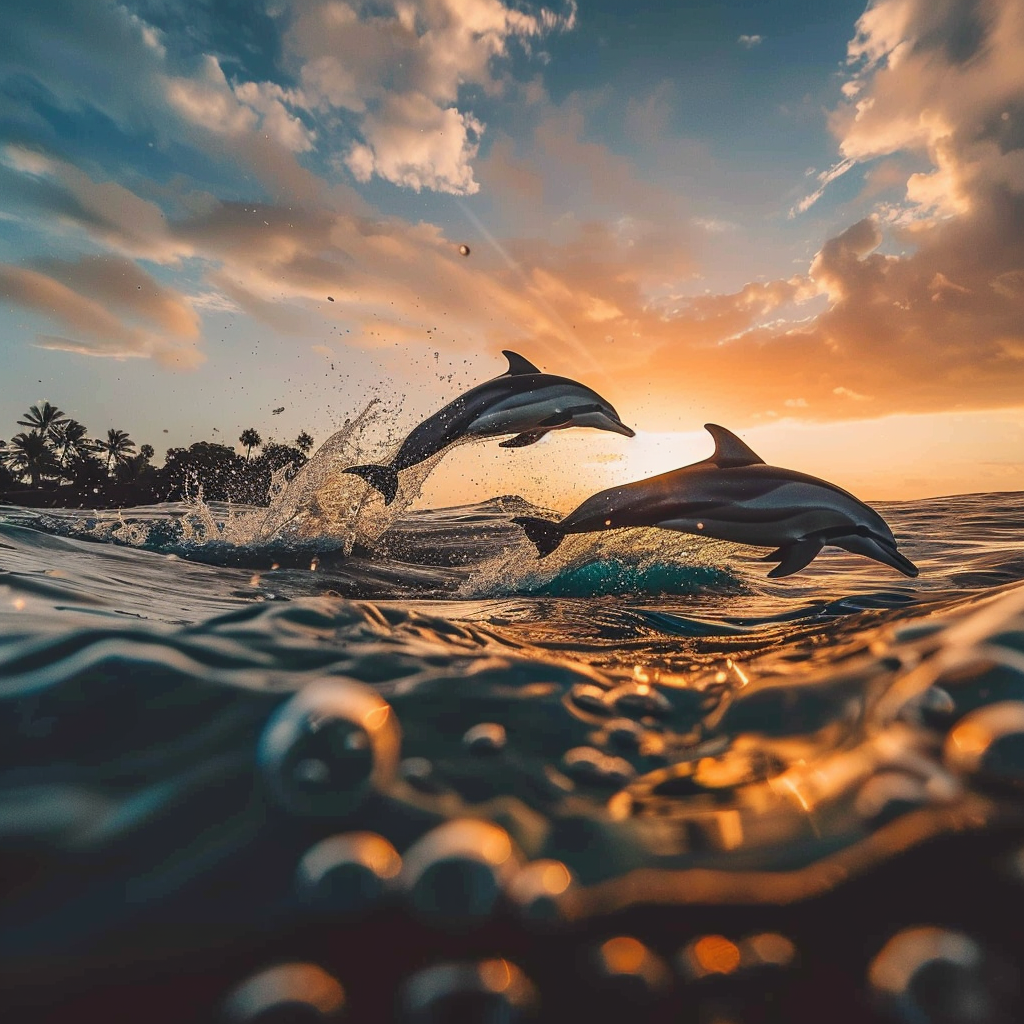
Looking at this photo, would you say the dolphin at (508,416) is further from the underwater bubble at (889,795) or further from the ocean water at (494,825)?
the underwater bubble at (889,795)

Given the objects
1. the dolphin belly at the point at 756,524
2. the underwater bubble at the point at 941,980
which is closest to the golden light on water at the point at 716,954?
the underwater bubble at the point at 941,980

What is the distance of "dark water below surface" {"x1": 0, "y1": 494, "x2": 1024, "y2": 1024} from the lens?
1.14 meters

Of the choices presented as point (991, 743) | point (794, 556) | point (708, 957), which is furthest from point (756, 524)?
point (708, 957)

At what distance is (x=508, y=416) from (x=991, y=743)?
24.2 feet

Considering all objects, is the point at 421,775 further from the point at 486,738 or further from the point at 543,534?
the point at 543,534

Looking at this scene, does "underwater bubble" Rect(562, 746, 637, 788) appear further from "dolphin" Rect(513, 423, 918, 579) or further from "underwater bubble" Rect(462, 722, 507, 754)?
"dolphin" Rect(513, 423, 918, 579)

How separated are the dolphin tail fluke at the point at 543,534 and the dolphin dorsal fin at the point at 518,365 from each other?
3.21 metres

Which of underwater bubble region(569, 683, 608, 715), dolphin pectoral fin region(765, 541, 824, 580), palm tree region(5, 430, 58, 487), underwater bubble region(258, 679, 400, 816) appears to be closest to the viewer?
underwater bubble region(258, 679, 400, 816)

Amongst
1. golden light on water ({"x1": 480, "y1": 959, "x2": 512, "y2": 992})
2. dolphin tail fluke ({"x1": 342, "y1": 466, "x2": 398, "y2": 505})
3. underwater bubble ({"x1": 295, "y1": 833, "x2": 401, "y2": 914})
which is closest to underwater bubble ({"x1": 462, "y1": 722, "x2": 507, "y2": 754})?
underwater bubble ({"x1": 295, "y1": 833, "x2": 401, "y2": 914})

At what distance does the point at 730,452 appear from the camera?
619 centimetres

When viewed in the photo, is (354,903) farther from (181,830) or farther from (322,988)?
(181,830)

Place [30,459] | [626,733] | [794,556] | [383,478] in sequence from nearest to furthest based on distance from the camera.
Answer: [626,733]
[794,556]
[383,478]
[30,459]

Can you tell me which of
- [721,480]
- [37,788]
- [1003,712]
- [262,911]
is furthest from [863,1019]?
[721,480]

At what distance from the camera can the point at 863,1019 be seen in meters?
1.07
